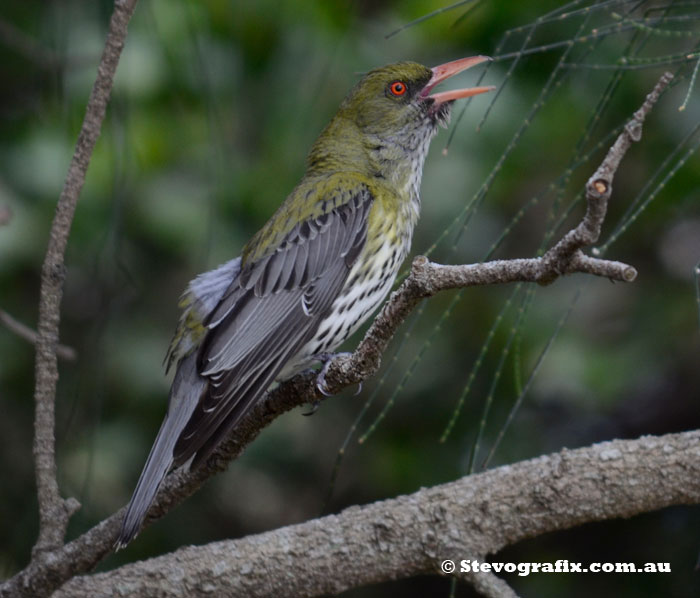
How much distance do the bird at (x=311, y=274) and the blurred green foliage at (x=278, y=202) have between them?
0.23 m

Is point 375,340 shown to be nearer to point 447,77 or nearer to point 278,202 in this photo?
point 447,77

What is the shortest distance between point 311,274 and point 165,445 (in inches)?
34.4

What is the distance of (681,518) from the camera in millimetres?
3963

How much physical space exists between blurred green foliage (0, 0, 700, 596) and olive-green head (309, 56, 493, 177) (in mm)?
172

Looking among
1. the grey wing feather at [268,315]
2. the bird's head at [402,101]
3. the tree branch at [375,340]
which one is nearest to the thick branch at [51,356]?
the tree branch at [375,340]

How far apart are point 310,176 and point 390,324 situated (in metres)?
1.77

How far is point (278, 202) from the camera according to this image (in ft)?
13.6

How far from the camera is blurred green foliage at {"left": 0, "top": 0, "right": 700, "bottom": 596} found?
3949 millimetres

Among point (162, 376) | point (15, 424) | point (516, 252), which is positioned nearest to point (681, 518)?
point (516, 252)

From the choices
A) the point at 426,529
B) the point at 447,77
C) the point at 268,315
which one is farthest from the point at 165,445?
the point at 447,77

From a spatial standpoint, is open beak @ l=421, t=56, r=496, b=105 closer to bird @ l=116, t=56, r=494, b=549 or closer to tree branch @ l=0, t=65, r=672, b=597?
bird @ l=116, t=56, r=494, b=549

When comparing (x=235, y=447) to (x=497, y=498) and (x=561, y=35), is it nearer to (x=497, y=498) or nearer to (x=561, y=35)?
(x=497, y=498)

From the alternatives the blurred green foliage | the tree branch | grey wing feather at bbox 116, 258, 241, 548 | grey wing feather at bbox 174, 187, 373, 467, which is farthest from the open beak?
the tree branch

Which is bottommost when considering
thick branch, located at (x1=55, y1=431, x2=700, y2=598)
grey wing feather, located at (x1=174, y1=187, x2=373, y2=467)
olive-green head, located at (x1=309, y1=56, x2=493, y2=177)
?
thick branch, located at (x1=55, y1=431, x2=700, y2=598)
